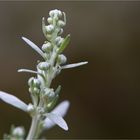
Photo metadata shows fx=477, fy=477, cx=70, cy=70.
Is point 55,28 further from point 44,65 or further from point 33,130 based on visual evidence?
point 33,130

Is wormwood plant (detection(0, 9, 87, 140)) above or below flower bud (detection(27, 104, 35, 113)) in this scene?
above

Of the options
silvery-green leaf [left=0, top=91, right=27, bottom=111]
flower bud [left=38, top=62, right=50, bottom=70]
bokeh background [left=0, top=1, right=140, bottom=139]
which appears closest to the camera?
flower bud [left=38, top=62, right=50, bottom=70]

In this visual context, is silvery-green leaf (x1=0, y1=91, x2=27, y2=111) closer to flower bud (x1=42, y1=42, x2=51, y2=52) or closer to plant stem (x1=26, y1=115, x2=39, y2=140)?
plant stem (x1=26, y1=115, x2=39, y2=140)

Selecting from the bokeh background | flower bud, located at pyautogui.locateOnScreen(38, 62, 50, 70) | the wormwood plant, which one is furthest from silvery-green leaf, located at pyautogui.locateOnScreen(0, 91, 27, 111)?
the bokeh background

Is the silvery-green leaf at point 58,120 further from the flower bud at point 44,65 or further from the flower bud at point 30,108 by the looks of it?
the flower bud at point 44,65

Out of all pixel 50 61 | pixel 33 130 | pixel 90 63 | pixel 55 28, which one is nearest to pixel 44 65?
pixel 50 61

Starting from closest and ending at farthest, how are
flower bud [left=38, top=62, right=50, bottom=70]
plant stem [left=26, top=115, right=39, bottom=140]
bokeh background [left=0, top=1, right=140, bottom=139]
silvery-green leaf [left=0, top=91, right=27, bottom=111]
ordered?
flower bud [left=38, top=62, right=50, bottom=70] < plant stem [left=26, top=115, right=39, bottom=140] < silvery-green leaf [left=0, top=91, right=27, bottom=111] < bokeh background [left=0, top=1, right=140, bottom=139]

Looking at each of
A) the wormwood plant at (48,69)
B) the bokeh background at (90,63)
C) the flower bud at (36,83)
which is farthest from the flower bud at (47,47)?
the bokeh background at (90,63)

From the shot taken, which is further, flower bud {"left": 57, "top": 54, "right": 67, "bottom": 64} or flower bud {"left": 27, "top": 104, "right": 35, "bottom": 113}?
flower bud {"left": 27, "top": 104, "right": 35, "bottom": 113}

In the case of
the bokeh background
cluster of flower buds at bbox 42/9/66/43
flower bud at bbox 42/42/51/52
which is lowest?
the bokeh background
